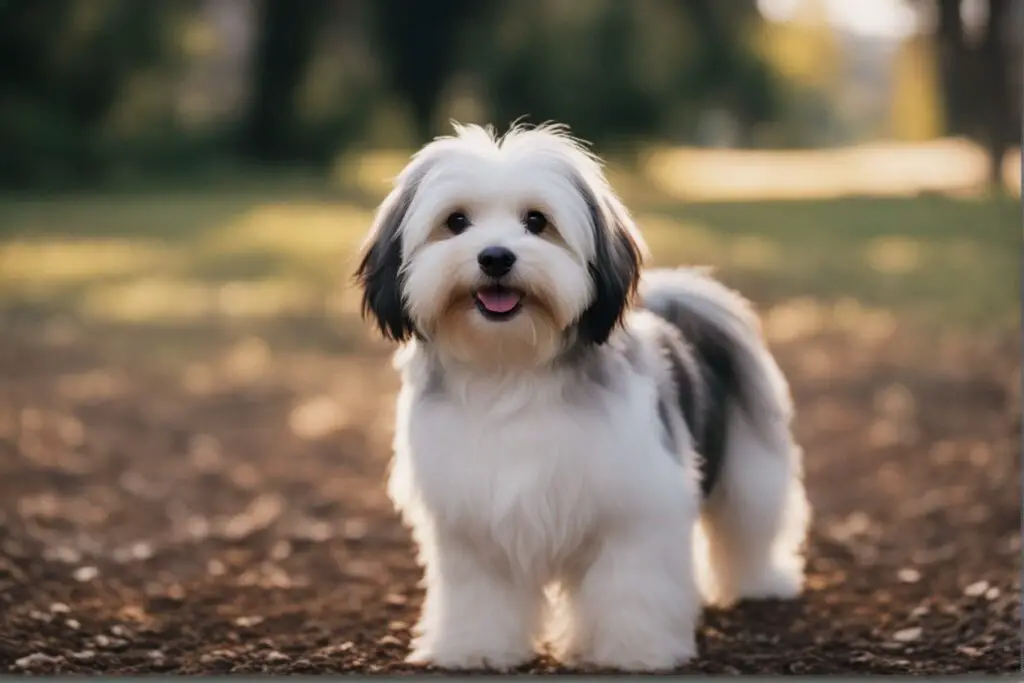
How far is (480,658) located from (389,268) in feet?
2.93

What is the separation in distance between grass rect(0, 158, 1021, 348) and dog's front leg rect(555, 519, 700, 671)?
1989 millimetres

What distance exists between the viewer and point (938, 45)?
4.45 metres

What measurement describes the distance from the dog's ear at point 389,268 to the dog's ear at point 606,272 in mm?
348

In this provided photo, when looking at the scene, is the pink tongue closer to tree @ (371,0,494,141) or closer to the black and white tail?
the black and white tail

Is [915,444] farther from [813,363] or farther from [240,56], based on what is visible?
[240,56]

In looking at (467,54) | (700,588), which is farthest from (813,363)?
(700,588)

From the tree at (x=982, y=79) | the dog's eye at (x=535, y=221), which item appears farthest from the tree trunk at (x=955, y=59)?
the dog's eye at (x=535, y=221)

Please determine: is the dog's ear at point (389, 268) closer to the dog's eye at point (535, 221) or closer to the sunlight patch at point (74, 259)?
the dog's eye at point (535, 221)

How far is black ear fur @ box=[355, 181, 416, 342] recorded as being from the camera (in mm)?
2627

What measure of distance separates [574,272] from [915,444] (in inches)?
104

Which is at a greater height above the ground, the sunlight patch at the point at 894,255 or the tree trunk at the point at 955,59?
the tree trunk at the point at 955,59

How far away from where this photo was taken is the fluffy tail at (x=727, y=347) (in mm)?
3180

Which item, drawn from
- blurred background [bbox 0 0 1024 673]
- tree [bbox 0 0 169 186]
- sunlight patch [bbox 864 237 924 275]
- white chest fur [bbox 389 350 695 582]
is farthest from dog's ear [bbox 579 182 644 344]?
tree [bbox 0 0 169 186]

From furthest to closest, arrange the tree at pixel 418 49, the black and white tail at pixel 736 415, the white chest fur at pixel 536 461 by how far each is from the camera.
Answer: the tree at pixel 418 49
the black and white tail at pixel 736 415
the white chest fur at pixel 536 461
